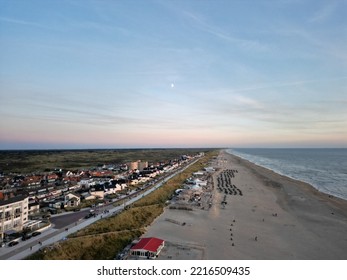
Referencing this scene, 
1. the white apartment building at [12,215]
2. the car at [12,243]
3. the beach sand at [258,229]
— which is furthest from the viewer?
the white apartment building at [12,215]

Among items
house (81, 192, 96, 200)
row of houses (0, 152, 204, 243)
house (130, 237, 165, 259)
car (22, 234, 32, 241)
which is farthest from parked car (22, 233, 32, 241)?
house (81, 192, 96, 200)

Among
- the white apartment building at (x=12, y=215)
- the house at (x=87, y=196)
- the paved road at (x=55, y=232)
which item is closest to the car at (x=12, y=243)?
the paved road at (x=55, y=232)

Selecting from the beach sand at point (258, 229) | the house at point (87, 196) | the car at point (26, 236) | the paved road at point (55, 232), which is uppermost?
the house at point (87, 196)

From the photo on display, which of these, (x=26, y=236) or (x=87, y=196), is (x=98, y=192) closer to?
(x=87, y=196)

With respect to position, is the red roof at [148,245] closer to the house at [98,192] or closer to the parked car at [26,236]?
the parked car at [26,236]

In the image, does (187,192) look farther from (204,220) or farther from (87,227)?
(87,227)

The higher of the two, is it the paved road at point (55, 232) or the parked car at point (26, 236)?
the parked car at point (26, 236)

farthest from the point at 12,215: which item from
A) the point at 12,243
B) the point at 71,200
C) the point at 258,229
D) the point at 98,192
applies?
the point at 258,229

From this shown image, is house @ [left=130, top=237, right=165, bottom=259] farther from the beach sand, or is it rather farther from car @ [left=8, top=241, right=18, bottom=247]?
car @ [left=8, top=241, right=18, bottom=247]
